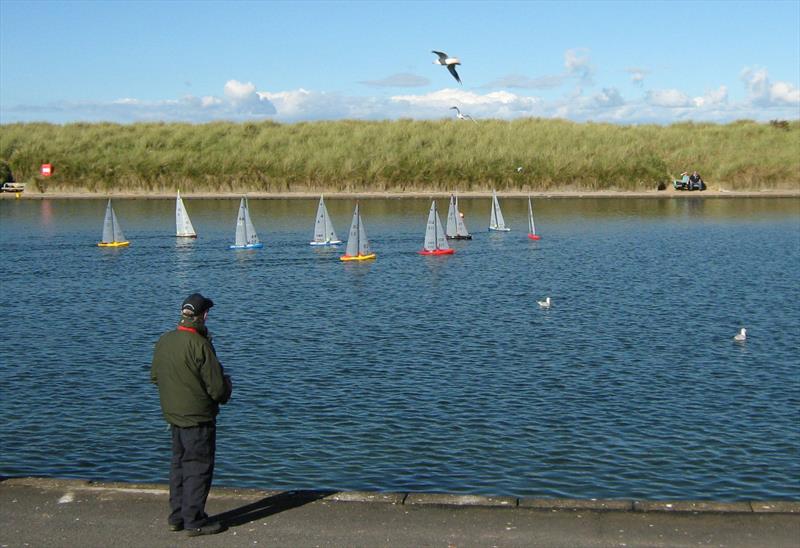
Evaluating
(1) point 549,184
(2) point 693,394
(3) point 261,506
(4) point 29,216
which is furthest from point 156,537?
(1) point 549,184

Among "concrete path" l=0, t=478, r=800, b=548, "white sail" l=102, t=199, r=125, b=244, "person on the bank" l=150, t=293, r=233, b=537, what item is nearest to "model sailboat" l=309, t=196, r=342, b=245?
"white sail" l=102, t=199, r=125, b=244

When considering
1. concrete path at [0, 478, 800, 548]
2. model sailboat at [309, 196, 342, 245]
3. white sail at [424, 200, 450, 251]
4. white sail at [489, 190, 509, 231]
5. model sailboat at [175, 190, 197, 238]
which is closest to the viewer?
concrete path at [0, 478, 800, 548]

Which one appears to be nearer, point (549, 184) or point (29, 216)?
point (29, 216)

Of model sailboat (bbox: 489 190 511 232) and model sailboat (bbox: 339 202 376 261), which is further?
model sailboat (bbox: 489 190 511 232)

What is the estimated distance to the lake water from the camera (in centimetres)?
2006

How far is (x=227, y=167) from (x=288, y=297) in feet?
244

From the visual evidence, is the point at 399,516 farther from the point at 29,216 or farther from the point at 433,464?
the point at 29,216

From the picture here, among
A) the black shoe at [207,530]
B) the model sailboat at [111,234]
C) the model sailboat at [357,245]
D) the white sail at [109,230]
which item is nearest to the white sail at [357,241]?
the model sailboat at [357,245]

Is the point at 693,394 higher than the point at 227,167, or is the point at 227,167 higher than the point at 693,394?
the point at 227,167

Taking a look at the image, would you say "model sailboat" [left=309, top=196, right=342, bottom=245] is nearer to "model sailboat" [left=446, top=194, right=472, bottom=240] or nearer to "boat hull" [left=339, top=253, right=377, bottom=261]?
"boat hull" [left=339, top=253, right=377, bottom=261]

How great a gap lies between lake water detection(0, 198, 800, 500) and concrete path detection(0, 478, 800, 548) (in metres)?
5.32

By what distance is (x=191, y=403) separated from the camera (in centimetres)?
1240

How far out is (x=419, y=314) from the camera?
40031mm

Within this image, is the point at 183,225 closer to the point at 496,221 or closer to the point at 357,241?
the point at 357,241
